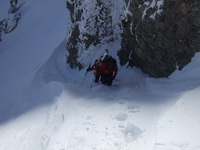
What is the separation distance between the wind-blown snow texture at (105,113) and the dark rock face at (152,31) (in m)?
0.57

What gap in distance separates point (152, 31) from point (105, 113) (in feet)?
13.4

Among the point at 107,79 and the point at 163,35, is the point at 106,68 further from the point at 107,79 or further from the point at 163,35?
the point at 163,35

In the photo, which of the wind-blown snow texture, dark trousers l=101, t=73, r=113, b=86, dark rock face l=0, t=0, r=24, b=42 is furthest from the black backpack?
dark rock face l=0, t=0, r=24, b=42

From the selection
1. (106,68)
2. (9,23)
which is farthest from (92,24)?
(9,23)

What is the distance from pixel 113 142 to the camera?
7551mm

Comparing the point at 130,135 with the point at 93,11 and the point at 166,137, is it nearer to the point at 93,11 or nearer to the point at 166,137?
the point at 166,137

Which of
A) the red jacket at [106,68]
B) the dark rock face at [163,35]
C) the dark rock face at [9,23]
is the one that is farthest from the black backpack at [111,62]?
the dark rock face at [9,23]

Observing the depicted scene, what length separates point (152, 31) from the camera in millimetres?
11508

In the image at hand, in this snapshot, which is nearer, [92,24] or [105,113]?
[105,113]

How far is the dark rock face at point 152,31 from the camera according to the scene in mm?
10345

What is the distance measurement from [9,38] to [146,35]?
1005 inches

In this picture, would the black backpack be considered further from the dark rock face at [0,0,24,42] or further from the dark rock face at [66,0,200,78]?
the dark rock face at [0,0,24,42]

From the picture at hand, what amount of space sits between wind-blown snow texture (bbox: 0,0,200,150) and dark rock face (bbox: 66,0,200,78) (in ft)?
1.86

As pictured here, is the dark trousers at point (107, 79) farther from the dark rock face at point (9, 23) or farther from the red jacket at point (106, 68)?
the dark rock face at point (9, 23)
